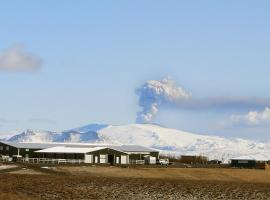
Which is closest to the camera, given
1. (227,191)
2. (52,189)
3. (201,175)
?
(52,189)

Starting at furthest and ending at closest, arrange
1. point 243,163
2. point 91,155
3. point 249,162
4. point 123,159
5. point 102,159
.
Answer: point 249,162 → point 243,163 → point 123,159 → point 102,159 → point 91,155

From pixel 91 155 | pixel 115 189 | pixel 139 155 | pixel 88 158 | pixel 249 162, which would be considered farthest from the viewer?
pixel 139 155

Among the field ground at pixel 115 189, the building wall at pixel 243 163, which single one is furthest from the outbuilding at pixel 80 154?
the field ground at pixel 115 189

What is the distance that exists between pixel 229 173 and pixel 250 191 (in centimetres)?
4305

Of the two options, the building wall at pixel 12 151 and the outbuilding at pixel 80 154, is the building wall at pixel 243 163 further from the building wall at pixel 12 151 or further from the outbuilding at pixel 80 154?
the building wall at pixel 12 151

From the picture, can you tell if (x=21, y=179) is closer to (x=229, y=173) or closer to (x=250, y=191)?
(x=250, y=191)

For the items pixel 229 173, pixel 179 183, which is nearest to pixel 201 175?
pixel 229 173

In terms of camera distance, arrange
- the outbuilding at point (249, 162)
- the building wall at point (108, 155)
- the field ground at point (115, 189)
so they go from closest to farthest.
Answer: the field ground at point (115, 189) → the building wall at point (108, 155) → the outbuilding at point (249, 162)

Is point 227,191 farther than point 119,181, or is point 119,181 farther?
point 119,181

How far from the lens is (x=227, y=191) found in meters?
69.9

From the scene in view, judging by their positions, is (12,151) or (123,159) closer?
(123,159)

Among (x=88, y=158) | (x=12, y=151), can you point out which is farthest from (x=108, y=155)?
(x=12, y=151)

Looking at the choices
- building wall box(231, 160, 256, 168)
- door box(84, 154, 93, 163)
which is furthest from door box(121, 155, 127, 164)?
building wall box(231, 160, 256, 168)

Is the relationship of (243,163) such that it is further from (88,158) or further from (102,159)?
(88,158)
